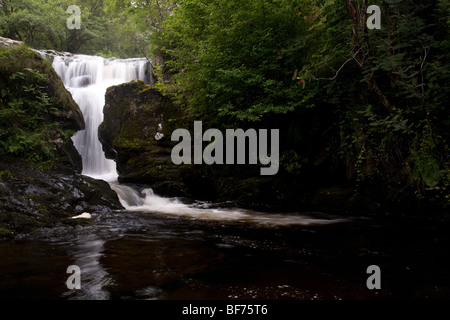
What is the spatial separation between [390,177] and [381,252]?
3490 mm

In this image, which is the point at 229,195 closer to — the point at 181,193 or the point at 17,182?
the point at 181,193

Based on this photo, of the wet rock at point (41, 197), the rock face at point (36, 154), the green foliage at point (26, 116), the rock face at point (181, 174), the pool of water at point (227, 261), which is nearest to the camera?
the pool of water at point (227, 261)

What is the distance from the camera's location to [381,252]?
4.11 metres

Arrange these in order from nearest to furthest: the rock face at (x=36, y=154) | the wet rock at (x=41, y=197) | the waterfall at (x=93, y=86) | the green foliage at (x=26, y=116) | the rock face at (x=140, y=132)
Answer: the wet rock at (x=41, y=197) → the rock face at (x=36, y=154) → the green foliage at (x=26, y=116) → the rock face at (x=140, y=132) → the waterfall at (x=93, y=86)

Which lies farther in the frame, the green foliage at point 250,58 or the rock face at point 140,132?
the rock face at point 140,132

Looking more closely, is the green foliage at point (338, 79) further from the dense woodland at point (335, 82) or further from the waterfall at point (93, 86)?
the waterfall at point (93, 86)

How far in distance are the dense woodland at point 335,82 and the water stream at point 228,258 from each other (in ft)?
5.47

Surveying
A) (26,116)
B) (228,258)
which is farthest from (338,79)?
(26,116)

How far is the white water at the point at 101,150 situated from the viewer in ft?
23.3

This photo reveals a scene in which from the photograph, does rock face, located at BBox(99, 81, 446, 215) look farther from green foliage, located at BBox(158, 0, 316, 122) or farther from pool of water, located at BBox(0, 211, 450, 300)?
green foliage, located at BBox(158, 0, 316, 122)

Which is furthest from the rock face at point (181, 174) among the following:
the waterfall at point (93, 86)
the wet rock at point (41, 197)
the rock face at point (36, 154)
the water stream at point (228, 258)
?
the wet rock at point (41, 197)

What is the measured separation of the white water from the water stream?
0.15 meters
